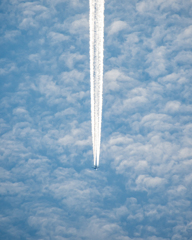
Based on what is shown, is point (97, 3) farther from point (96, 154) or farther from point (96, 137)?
point (96, 154)

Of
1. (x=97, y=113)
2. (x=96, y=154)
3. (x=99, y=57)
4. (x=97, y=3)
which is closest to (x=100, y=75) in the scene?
(x=99, y=57)

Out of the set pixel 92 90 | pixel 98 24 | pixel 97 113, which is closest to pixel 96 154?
pixel 97 113

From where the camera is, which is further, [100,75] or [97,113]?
[97,113]

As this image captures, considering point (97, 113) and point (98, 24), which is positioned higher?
point (98, 24)

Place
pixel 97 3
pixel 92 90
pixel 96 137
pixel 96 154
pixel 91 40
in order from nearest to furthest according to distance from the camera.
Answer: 1. pixel 97 3
2. pixel 91 40
3. pixel 92 90
4. pixel 96 137
5. pixel 96 154

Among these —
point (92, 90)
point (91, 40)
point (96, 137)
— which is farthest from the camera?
point (96, 137)

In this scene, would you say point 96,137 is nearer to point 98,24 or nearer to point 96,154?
point 96,154
